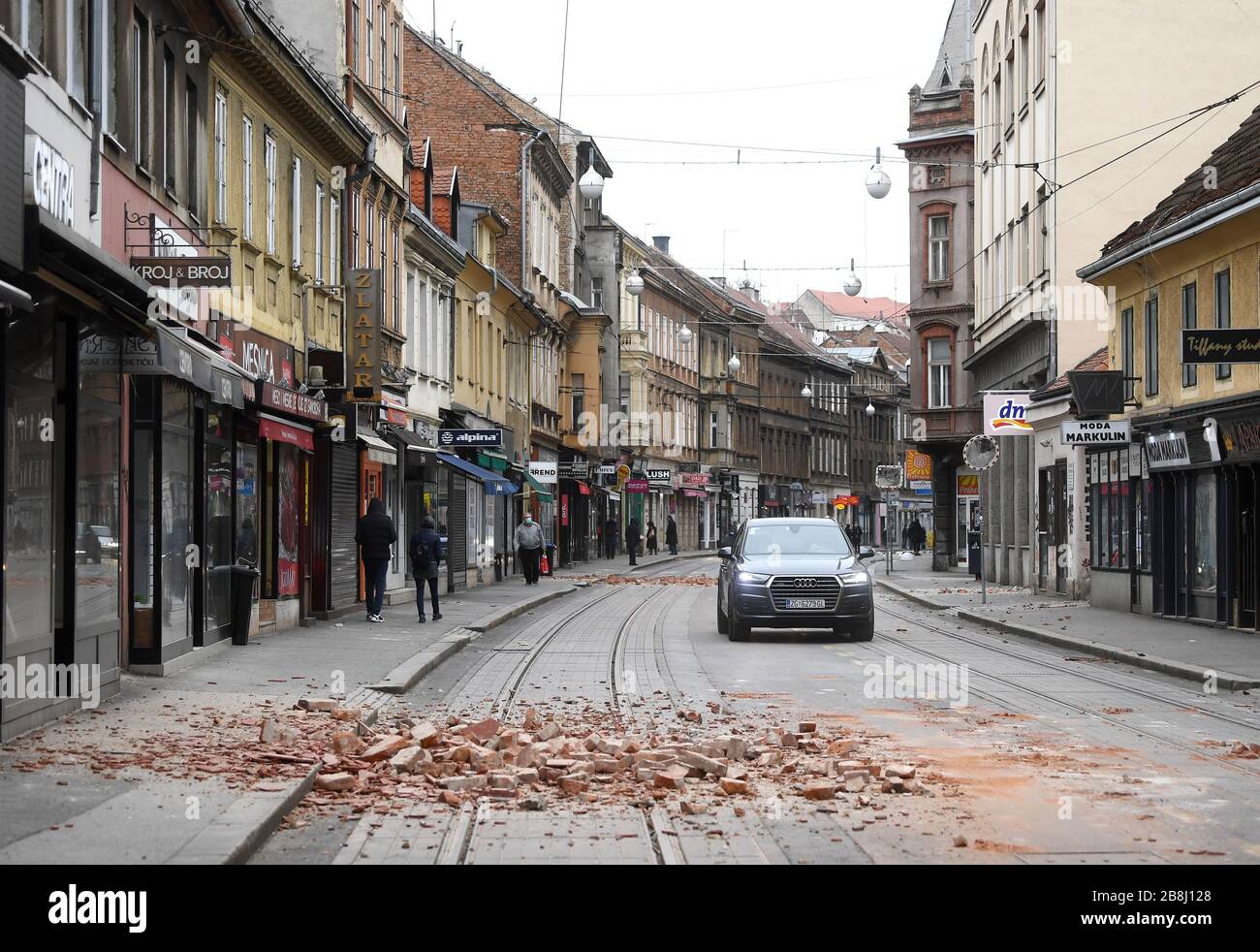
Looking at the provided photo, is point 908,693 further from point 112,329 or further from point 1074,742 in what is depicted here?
point 112,329

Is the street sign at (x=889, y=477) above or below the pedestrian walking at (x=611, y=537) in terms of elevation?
above

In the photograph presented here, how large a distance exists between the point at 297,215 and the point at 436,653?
27.6ft

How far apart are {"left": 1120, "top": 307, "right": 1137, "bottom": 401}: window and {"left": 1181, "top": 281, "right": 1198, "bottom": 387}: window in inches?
100

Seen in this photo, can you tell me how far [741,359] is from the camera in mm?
98500

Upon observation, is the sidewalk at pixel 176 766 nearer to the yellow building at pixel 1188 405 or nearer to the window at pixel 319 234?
the window at pixel 319 234

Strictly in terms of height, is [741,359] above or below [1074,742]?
above

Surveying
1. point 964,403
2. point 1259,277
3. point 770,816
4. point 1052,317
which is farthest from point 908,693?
point 964,403

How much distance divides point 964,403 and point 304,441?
122ft

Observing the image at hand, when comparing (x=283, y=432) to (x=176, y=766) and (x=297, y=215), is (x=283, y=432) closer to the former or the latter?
(x=297, y=215)

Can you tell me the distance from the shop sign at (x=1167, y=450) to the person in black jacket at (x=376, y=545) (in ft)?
39.2

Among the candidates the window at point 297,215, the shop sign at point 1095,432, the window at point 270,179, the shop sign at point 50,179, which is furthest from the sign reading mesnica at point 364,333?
the shop sign at point 50,179

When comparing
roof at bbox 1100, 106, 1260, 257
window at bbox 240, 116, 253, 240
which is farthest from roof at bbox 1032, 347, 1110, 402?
window at bbox 240, 116, 253, 240

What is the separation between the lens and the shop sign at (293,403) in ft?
66.3

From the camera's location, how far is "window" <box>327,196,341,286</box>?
27.7 meters
